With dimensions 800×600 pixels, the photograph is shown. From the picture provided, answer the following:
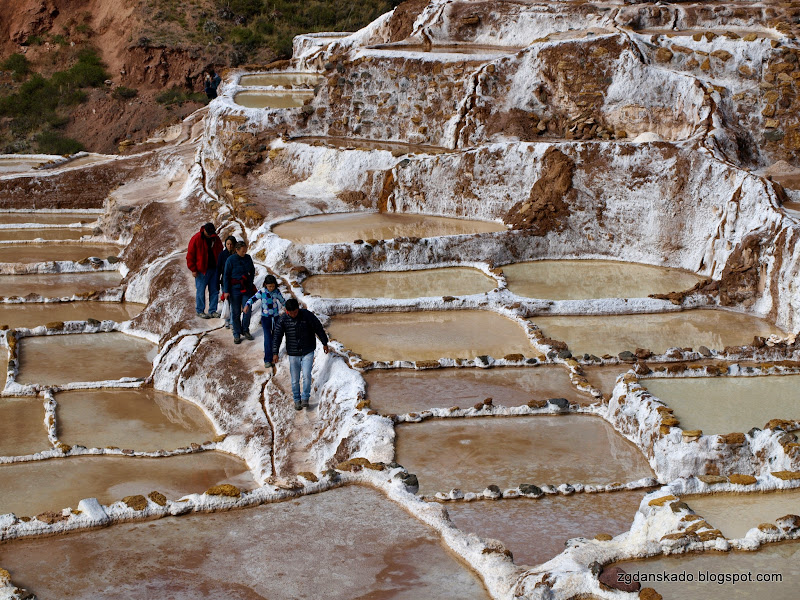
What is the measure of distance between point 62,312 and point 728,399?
33.2 ft

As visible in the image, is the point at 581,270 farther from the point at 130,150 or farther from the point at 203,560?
the point at 130,150

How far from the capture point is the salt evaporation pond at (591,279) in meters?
13.8

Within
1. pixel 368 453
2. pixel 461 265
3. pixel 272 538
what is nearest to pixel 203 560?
pixel 272 538

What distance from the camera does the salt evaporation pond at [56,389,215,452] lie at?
1101 cm

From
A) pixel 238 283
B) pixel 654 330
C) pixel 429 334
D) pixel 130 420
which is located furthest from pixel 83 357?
pixel 654 330

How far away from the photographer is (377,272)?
14719 millimetres

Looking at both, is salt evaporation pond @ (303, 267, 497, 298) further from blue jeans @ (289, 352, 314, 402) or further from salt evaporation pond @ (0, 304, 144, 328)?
salt evaporation pond @ (0, 304, 144, 328)

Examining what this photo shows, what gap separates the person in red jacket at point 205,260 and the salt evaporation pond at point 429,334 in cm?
165

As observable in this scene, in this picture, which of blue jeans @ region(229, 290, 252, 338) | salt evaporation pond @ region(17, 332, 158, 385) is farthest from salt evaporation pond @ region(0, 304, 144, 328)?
blue jeans @ region(229, 290, 252, 338)

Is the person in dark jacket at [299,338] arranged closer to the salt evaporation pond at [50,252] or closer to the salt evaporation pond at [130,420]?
the salt evaporation pond at [130,420]

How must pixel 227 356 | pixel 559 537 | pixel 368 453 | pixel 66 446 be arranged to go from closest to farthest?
pixel 559 537
pixel 368 453
pixel 66 446
pixel 227 356

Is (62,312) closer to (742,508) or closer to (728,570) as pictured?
(742,508)

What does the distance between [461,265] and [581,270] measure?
181 cm

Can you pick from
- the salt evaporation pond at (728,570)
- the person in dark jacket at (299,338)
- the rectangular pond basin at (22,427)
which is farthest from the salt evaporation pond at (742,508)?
the rectangular pond basin at (22,427)
